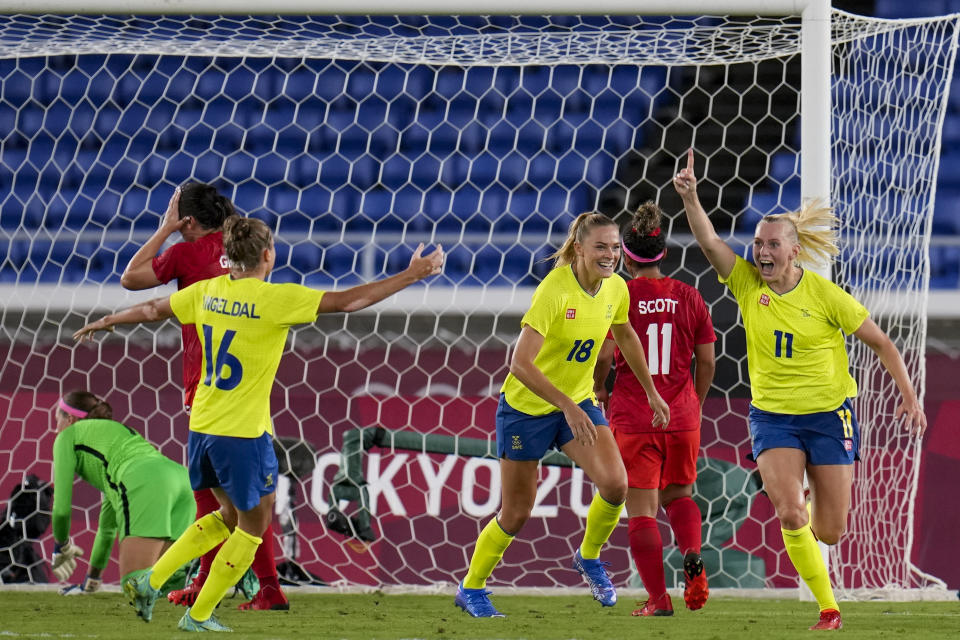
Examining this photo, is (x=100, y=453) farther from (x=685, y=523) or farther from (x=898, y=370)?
(x=898, y=370)

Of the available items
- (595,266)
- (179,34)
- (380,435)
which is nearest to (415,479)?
(380,435)

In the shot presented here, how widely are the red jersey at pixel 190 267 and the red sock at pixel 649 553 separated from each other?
1817mm

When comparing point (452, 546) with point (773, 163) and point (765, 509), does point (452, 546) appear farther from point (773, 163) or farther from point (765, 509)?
point (773, 163)

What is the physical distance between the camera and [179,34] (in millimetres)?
7164

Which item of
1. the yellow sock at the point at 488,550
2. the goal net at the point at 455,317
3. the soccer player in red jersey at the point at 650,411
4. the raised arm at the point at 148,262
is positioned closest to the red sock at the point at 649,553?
the soccer player in red jersey at the point at 650,411

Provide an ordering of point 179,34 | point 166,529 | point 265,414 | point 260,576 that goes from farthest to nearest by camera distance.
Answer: point 179,34, point 166,529, point 260,576, point 265,414

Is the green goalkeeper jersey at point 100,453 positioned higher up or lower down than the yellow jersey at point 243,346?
lower down

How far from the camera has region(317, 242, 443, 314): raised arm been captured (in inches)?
155

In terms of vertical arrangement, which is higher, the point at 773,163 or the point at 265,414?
the point at 773,163

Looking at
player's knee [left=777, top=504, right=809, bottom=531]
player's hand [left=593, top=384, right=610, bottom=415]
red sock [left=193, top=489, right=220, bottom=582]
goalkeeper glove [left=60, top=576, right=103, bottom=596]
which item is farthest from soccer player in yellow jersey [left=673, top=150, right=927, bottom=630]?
goalkeeper glove [left=60, top=576, right=103, bottom=596]

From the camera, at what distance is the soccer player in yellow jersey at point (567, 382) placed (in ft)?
15.4

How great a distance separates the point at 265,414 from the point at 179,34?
11.8 ft

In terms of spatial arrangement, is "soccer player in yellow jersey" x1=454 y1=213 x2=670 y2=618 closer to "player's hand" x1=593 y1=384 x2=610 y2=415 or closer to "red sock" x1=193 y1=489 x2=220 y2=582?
"player's hand" x1=593 y1=384 x2=610 y2=415

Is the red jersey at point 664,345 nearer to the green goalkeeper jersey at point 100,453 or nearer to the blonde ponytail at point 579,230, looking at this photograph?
the blonde ponytail at point 579,230
